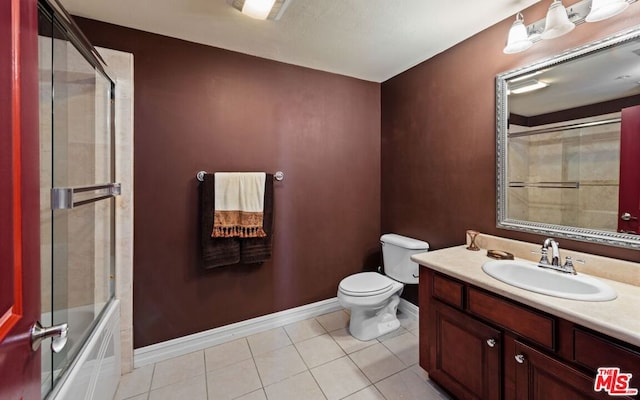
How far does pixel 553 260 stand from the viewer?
141 centimetres

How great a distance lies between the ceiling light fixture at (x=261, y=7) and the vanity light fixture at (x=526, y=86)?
1.44 meters

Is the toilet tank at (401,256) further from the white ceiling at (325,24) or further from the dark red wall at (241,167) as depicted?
the white ceiling at (325,24)

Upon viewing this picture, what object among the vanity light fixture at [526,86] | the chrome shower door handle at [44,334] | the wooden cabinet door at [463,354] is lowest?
the wooden cabinet door at [463,354]

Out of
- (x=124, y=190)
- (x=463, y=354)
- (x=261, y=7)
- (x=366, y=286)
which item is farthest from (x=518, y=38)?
(x=124, y=190)

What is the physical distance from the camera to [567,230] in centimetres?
146

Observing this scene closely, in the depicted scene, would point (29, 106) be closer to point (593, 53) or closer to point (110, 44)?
point (110, 44)

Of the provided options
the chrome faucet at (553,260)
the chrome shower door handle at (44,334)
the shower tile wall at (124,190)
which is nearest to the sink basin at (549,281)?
the chrome faucet at (553,260)

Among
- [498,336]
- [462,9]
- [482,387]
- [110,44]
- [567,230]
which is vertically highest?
[462,9]

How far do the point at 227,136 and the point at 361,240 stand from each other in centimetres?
157

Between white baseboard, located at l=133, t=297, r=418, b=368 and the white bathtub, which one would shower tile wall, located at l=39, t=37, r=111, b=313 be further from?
A: white baseboard, located at l=133, t=297, r=418, b=368

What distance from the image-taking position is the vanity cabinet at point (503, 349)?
3.09ft

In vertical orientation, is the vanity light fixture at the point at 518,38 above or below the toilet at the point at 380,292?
above

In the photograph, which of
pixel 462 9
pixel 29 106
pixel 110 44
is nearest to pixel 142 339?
pixel 29 106

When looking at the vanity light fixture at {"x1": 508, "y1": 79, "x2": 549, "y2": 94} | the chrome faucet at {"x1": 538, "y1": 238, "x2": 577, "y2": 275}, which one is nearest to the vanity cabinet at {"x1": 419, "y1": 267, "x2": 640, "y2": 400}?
the chrome faucet at {"x1": 538, "y1": 238, "x2": 577, "y2": 275}
